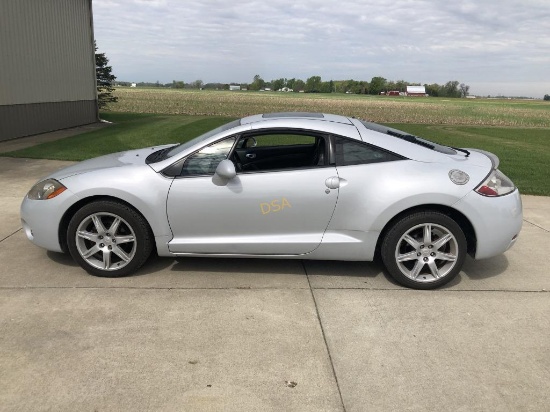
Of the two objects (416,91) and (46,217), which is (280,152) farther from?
(416,91)

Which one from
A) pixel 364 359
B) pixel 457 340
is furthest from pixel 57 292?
pixel 457 340

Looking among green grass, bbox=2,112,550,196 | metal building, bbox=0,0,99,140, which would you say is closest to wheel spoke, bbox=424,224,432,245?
green grass, bbox=2,112,550,196

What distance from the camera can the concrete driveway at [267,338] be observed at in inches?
100

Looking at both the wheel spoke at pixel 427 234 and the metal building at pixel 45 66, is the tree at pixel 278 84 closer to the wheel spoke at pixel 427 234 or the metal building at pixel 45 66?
the metal building at pixel 45 66

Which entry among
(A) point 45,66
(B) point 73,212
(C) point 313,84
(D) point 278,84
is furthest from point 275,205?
(D) point 278,84

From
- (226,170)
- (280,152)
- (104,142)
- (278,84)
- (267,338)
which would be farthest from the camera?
(278,84)

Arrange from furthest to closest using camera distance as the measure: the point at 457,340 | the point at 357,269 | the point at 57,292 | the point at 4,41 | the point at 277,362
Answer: the point at 4,41 < the point at 357,269 < the point at 57,292 < the point at 457,340 < the point at 277,362

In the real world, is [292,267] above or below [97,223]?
below

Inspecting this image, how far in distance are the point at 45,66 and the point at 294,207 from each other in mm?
15276

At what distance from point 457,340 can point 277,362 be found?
128 centimetres

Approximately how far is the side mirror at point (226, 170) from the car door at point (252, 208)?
0.10 m

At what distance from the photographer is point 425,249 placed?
3.88 meters

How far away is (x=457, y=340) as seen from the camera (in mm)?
3150

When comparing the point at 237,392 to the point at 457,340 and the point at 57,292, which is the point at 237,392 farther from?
the point at 57,292
